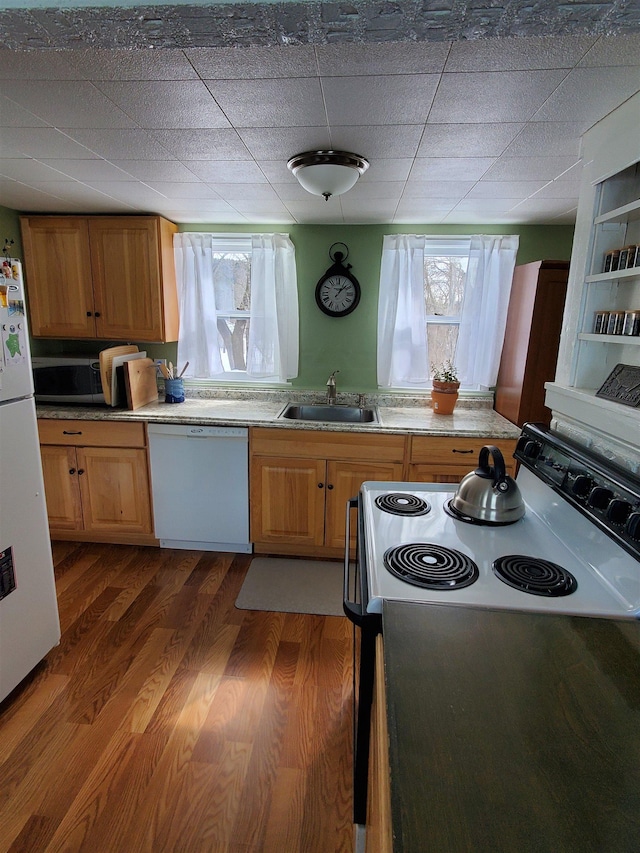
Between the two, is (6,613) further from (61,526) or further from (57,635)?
(61,526)

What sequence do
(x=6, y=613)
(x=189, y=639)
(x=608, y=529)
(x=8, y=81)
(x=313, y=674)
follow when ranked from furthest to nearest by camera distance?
(x=189, y=639) < (x=313, y=674) < (x=6, y=613) < (x=8, y=81) < (x=608, y=529)

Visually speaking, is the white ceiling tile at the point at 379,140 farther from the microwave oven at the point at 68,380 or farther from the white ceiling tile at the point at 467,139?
the microwave oven at the point at 68,380

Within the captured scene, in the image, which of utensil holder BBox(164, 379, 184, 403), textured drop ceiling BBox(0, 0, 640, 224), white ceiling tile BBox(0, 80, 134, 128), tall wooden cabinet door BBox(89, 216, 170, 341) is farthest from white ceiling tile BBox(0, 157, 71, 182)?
utensil holder BBox(164, 379, 184, 403)

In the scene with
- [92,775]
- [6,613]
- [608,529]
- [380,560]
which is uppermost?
[608,529]

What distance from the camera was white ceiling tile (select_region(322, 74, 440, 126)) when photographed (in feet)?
4.01

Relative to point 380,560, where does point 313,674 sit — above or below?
below

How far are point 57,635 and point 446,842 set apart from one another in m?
2.11

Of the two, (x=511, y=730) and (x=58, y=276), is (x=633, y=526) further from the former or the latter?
(x=58, y=276)

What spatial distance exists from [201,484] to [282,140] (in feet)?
6.38

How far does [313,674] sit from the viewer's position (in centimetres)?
196

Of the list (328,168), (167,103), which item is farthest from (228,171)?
(167,103)

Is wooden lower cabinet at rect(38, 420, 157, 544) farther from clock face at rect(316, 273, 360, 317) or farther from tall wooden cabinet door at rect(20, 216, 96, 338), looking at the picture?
clock face at rect(316, 273, 360, 317)

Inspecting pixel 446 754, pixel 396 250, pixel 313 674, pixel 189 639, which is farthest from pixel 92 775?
pixel 396 250

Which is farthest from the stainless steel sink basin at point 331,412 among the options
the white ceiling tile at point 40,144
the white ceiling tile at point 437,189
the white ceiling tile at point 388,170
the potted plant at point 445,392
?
the white ceiling tile at point 40,144
